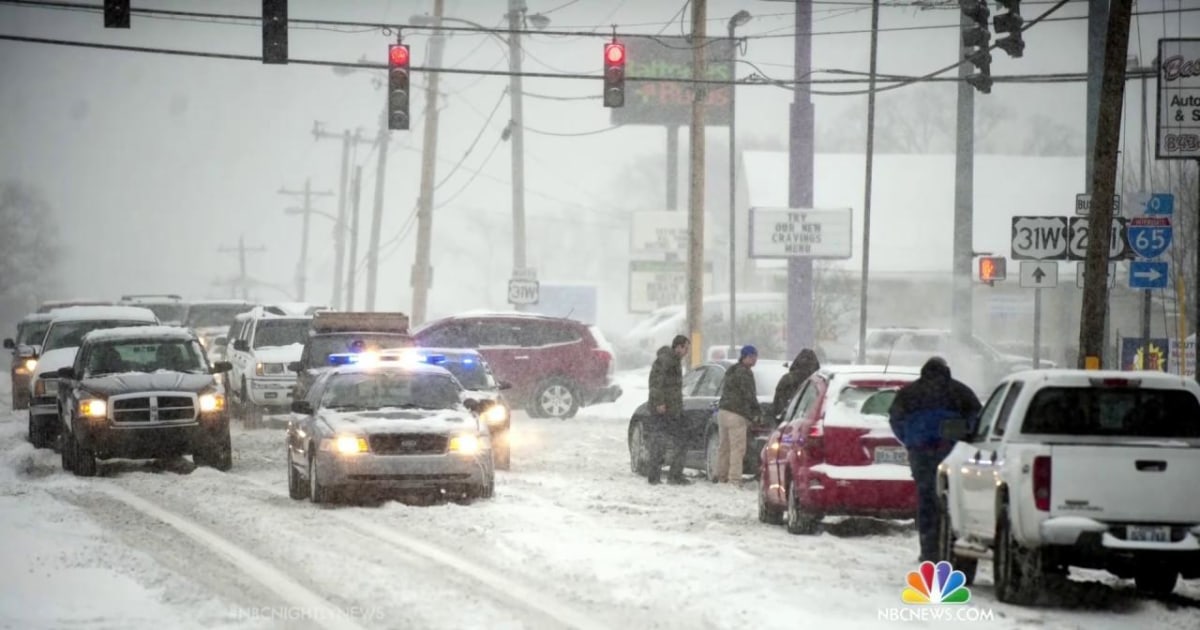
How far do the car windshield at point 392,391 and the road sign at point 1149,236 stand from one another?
8650 mm

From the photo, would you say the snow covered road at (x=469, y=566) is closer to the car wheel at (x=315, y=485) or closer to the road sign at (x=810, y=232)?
the car wheel at (x=315, y=485)

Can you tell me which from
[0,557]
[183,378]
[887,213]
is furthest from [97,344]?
[887,213]

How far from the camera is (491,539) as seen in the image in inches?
593

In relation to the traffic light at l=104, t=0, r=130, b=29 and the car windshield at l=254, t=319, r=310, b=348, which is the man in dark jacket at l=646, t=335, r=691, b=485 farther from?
the car windshield at l=254, t=319, r=310, b=348

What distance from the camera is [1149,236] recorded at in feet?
72.4

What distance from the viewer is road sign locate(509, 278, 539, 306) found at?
47531 mm

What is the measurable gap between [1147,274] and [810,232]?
91.1 ft

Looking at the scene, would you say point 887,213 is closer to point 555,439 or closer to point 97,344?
point 555,439

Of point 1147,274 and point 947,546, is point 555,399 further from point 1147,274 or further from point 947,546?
point 947,546

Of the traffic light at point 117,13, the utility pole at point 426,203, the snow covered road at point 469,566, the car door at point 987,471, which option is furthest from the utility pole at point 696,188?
the car door at point 987,471

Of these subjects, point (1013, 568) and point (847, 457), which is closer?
point (1013, 568)

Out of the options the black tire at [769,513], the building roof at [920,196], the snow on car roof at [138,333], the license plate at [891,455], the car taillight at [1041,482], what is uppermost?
the building roof at [920,196]

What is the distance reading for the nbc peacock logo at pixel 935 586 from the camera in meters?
12.0

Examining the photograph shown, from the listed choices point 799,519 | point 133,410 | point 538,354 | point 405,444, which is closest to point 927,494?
point 799,519
